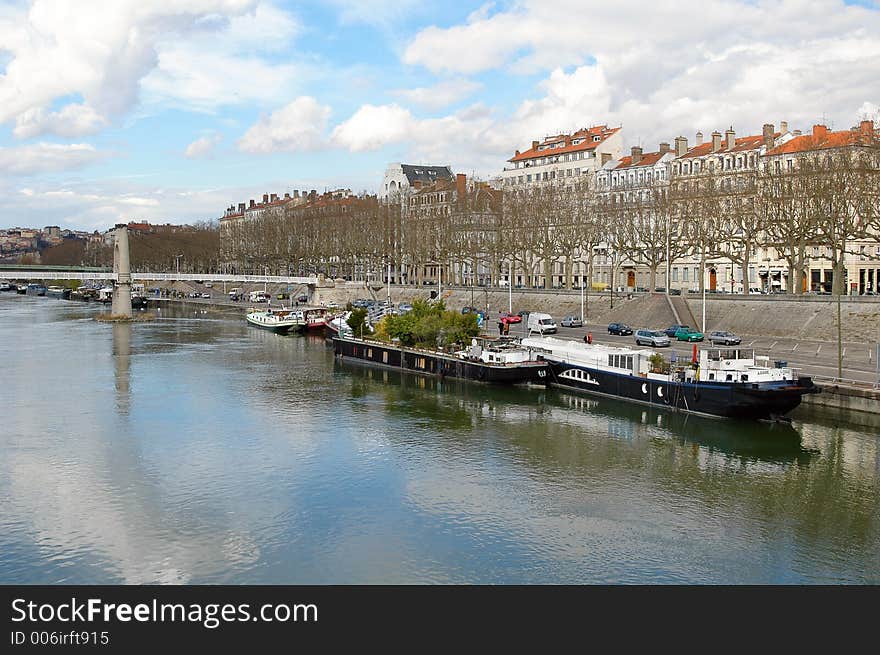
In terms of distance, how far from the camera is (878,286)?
60219 mm

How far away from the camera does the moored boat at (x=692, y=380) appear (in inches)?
1141

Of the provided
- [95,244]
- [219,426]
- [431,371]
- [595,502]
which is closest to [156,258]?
[95,244]

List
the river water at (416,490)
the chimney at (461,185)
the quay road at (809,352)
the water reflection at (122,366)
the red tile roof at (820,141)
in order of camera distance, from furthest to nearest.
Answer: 1. the chimney at (461,185)
2. the red tile roof at (820,141)
3. the water reflection at (122,366)
4. the quay road at (809,352)
5. the river water at (416,490)

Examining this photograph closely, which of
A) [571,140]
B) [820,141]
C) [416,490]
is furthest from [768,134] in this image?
[416,490]

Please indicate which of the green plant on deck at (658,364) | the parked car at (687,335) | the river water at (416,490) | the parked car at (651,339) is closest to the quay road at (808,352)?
the parked car at (687,335)

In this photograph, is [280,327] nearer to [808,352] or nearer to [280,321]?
[280,321]

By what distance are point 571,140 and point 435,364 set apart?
165 feet

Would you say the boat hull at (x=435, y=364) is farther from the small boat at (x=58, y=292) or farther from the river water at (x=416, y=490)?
the small boat at (x=58, y=292)

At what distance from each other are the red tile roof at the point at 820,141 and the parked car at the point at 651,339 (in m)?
16.5

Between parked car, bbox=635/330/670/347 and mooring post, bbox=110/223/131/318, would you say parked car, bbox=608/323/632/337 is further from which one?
mooring post, bbox=110/223/131/318

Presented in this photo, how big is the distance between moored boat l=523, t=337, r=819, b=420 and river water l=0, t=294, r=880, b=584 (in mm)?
741
